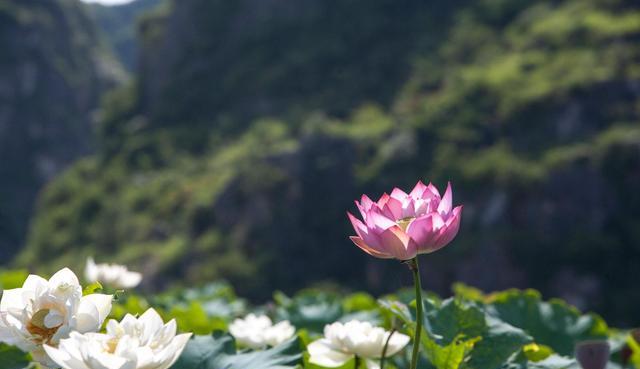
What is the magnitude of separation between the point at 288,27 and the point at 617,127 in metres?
15.3

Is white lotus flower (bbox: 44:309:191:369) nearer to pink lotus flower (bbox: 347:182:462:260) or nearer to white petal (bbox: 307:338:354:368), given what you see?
pink lotus flower (bbox: 347:182:462:260)

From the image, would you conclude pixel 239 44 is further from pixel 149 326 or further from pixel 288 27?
pixel 149 326

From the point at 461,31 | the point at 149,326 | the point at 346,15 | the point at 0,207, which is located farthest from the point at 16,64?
the point at 149,326

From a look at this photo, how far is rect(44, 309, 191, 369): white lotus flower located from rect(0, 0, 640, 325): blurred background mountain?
41.4 feet

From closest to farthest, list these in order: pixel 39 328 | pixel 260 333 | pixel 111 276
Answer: pixel 39 328 → pixel 260 333 → pixel 111 276

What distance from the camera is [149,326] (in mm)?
1138

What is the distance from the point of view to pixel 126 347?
3.50 feet

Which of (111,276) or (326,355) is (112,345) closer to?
(326,355)

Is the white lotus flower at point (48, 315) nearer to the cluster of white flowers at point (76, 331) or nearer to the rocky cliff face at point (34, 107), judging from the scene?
the cluster of white flowers at point (76, 331)

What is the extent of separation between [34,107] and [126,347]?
54446 millimetres

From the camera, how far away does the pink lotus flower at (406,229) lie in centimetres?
117

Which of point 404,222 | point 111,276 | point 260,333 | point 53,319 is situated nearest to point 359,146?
point 111,276

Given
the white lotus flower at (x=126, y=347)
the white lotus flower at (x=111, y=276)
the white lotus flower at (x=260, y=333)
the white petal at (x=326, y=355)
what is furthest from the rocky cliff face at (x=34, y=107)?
the white lotus flower at (x=126, y=347)

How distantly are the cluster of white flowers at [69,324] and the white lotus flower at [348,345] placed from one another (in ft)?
1.42
